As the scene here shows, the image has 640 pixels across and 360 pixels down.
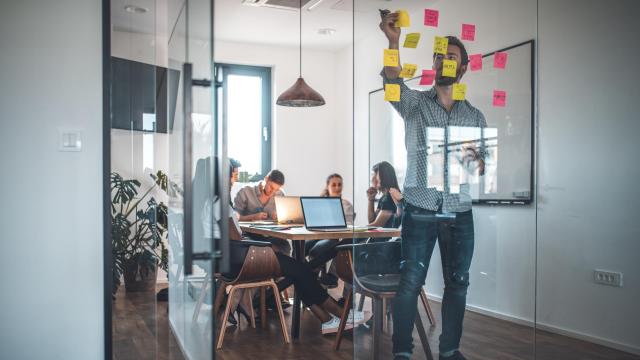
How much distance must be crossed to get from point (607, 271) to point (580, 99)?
1.07 metres

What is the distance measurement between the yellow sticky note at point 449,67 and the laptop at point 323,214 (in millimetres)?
1461

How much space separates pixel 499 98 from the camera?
10.3 ft

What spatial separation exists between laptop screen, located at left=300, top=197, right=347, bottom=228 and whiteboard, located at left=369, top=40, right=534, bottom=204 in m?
1.16

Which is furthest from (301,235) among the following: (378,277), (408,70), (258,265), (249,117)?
(249,117)

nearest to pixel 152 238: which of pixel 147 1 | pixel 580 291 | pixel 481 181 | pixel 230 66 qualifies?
pixel 147 1

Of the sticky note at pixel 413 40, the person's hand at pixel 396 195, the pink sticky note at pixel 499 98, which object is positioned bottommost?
the person's hand at pixel 396 195

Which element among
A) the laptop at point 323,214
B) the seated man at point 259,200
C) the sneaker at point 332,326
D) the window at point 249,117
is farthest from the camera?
the window at point 249,117

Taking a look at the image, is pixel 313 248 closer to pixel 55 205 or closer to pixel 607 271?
pixel 607 271

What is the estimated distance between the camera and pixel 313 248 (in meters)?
4.68

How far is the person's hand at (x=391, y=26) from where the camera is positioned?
2.88m

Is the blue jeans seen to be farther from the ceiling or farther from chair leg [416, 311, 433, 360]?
the ceiling

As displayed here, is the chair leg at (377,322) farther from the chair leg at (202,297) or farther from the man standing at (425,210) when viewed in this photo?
the chair leg at (202,297)

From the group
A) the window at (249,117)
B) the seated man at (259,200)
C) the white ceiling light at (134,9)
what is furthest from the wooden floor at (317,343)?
the window at (249,117)

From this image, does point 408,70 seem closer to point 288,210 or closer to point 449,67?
point 449,67
